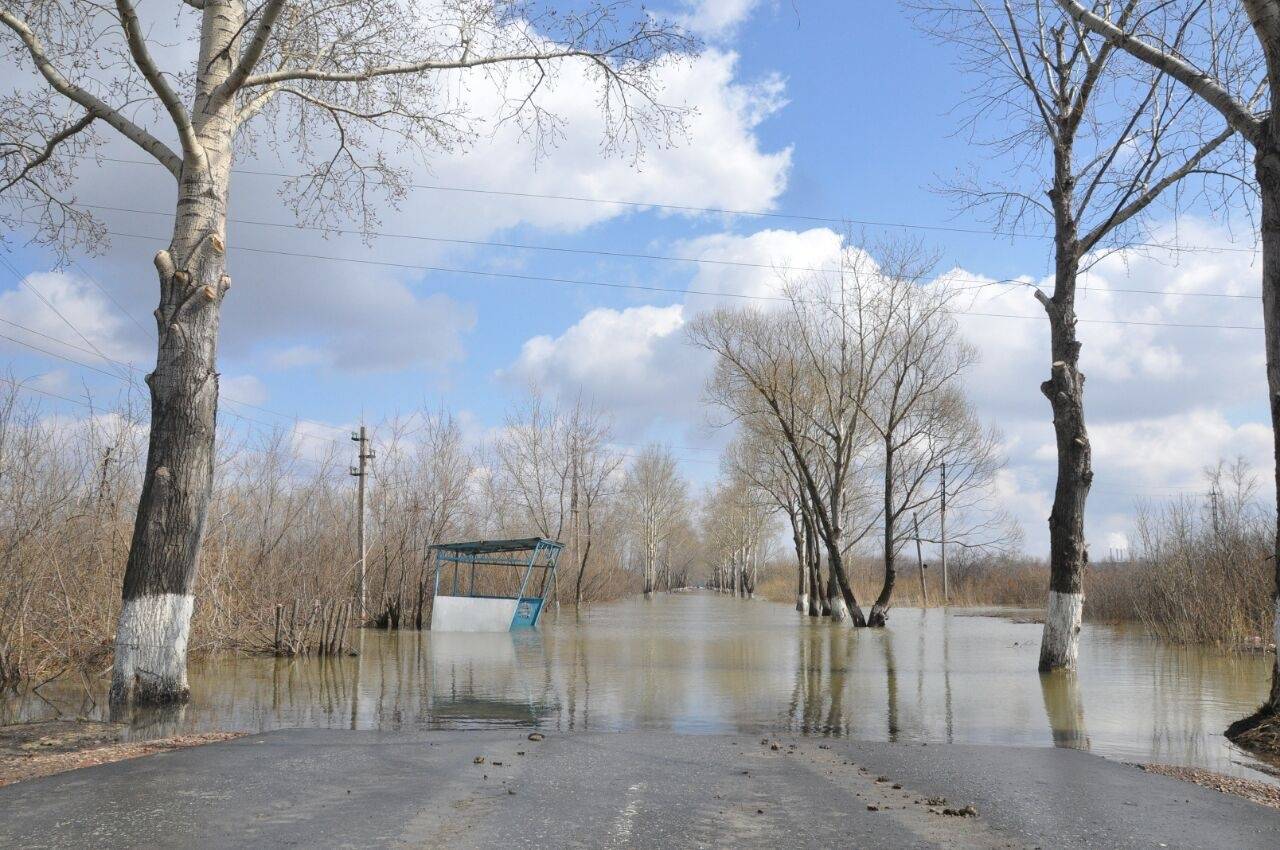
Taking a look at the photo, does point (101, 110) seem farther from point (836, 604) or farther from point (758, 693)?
point (836, 604)

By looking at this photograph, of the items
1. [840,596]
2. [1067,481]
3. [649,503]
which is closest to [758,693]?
[1067,481]

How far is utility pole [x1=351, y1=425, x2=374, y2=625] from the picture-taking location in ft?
90.5

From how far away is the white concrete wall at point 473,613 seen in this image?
84.5 feet

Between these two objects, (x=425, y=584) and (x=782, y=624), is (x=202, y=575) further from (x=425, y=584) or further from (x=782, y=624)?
(x=782, y=624)

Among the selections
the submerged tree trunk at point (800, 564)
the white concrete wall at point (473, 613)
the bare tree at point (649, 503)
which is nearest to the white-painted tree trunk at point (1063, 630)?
the white concrete wall at point (473, 613)

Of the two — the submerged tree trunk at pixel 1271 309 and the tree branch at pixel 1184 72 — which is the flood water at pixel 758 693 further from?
→ the tree branch at pixel 1184 72

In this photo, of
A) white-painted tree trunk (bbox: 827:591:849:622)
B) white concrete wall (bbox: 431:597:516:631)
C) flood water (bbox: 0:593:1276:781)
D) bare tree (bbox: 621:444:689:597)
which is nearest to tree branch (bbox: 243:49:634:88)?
flood water (bbox: 0:593:1276:781)

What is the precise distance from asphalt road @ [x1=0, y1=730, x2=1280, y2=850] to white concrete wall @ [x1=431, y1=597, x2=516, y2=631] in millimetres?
18914

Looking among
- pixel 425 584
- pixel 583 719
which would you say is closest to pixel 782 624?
pixel 425 584

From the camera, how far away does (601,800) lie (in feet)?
17.1

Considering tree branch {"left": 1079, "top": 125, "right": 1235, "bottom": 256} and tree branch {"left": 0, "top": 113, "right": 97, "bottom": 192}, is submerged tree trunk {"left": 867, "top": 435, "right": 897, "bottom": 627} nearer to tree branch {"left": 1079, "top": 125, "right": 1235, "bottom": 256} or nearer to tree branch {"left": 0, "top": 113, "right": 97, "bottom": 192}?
tree branch {"left": 1079, "top": 125, "right": 1235, "bottom": 256}

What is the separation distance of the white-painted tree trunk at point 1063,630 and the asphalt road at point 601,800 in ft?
23.9

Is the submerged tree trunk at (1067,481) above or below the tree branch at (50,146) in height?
below

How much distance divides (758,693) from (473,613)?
15072 mm
